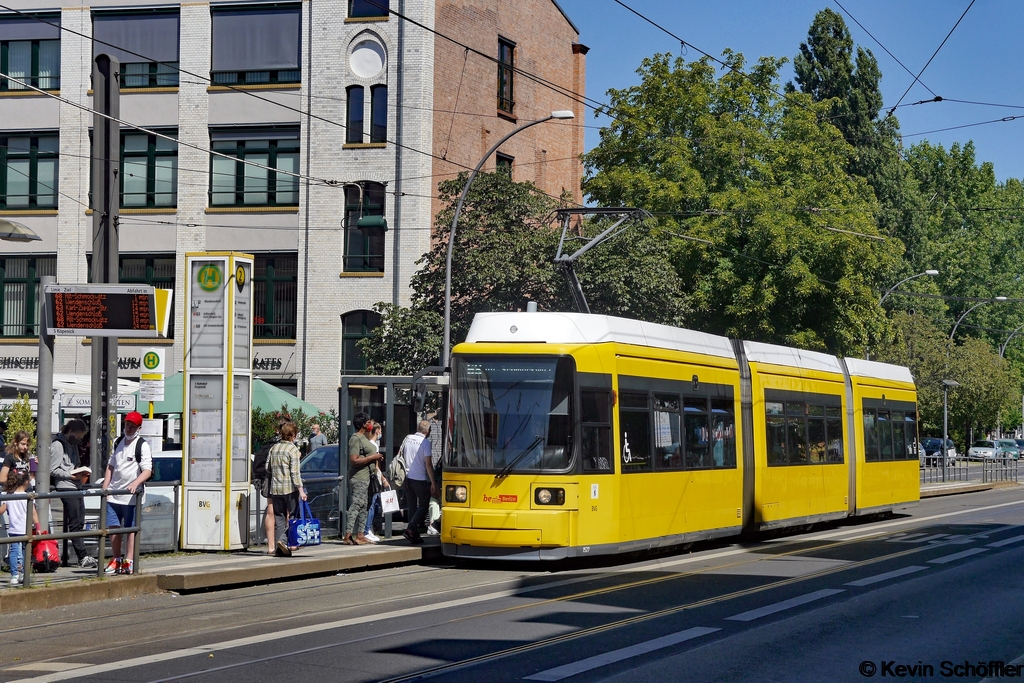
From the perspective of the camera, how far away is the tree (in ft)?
120

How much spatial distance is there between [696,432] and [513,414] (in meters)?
3.59

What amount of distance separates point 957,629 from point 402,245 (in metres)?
28.9

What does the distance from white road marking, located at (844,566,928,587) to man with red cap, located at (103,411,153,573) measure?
24.8ft

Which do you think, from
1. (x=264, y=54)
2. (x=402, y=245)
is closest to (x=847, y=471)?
(x=402, y=245)

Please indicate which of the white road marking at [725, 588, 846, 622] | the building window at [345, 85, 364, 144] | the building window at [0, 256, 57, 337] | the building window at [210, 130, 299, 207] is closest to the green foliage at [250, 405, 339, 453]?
the building window at [210, 130, 299, 207]

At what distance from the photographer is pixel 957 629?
9883 mm

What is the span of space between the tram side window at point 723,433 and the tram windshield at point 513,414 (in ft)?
12.8

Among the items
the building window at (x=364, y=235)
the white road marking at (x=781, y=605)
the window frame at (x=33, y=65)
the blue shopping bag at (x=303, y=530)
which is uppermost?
the window frame at (x=33, y=65)

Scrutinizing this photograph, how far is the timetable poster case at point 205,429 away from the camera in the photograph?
15.1 metres

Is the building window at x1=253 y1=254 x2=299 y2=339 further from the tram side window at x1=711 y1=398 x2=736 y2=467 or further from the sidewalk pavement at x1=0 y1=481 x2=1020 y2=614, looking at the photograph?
the tram side window at x1=711 y1=398 x2=736 y2=467

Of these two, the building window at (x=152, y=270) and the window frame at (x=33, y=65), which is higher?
the window frame at (x=33, y=65)

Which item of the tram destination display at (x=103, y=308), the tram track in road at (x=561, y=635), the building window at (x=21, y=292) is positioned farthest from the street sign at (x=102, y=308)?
the building window at (x=21, y=292)

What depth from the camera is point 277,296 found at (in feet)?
127

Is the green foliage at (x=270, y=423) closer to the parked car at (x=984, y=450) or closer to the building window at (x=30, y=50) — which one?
the building window at (x=30, y=50)
